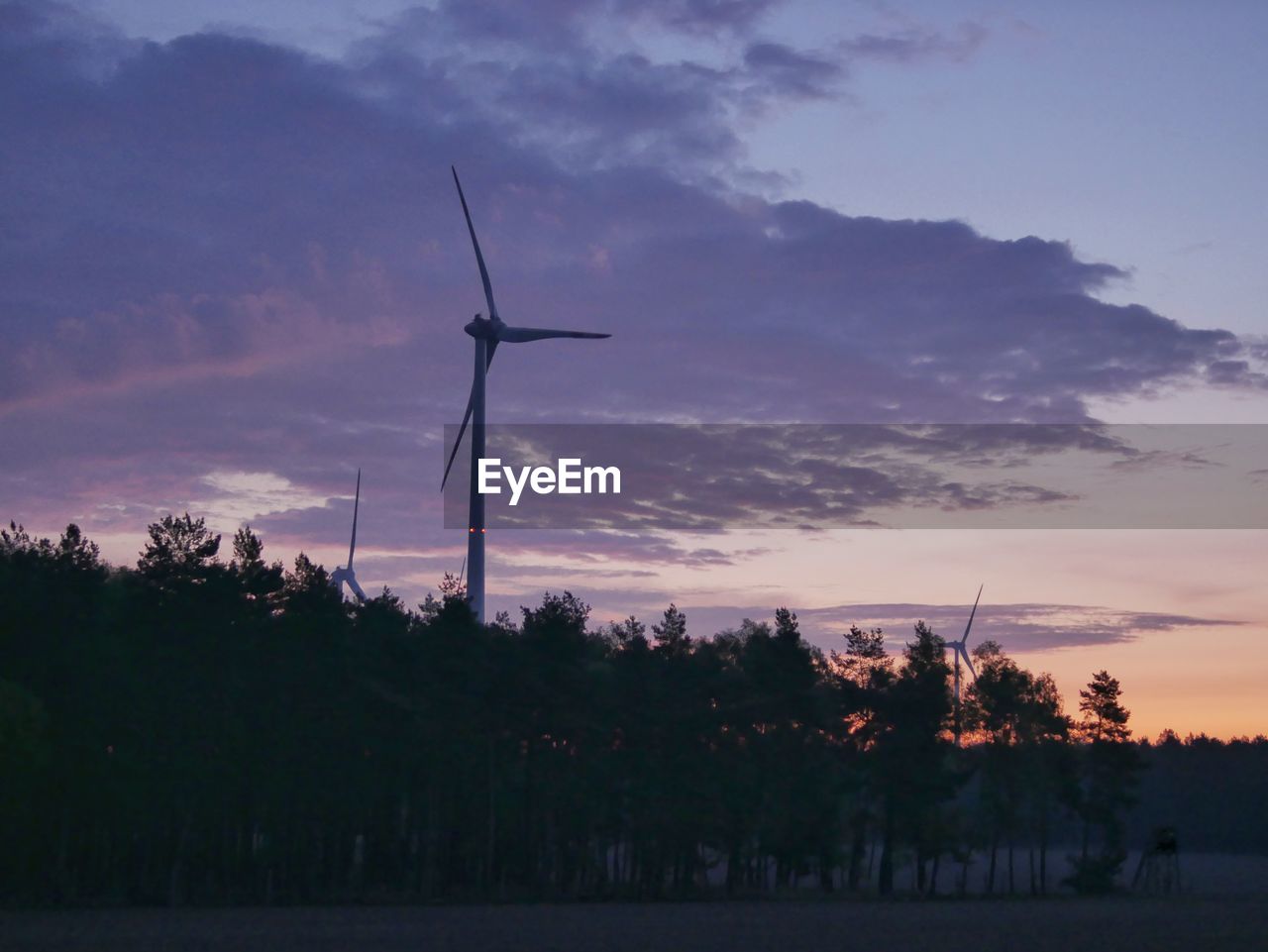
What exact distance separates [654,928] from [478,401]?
147ft

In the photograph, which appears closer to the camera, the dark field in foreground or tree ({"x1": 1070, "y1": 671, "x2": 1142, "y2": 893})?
the dark field in foreground

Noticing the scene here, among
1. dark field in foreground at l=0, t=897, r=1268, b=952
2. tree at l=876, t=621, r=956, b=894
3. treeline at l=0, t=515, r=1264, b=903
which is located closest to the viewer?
dark field in foreground at l=0, t=897, r=1268, b=952

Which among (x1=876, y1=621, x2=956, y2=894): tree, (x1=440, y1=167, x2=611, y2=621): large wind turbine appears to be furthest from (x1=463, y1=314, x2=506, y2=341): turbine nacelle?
(x1=876, y1=621, x2=956, y2=894): tree

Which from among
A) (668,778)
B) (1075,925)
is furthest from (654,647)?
(1075,925)

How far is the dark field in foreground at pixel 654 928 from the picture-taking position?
49.4 metres

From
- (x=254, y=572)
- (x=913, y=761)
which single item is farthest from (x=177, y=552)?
(x=913, y=761)

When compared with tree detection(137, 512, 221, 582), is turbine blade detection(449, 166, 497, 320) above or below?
above

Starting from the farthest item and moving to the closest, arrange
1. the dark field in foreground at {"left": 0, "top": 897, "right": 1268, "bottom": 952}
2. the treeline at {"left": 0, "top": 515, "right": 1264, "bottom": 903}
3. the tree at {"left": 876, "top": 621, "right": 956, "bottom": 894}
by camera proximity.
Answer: the tree at {"left": 876, "top": 621, "right": 956, "bottom": 894}, the treeline at {"left": 0, "top": 515, "right": 1264, "bottom": 903}, the dark field in foreground at {"left": 0, "top": 897, "right": 1268, "bottom": 952}

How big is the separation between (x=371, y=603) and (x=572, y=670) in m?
17.1

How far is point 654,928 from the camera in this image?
5844cm

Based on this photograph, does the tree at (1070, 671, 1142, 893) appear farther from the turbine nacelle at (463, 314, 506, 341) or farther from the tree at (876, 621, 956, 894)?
the turbine nacelle at (463, 314, 506, 341)

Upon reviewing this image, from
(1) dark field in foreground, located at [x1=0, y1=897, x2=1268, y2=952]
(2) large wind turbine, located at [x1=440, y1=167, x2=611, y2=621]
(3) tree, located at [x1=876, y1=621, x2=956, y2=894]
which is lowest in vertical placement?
(1) dark field in foreground, located at [x1=0, y1=897, x2=1268, y2=952]

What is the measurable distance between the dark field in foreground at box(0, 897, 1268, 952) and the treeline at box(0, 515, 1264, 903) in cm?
857

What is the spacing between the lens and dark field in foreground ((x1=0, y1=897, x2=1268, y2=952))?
49.4m
